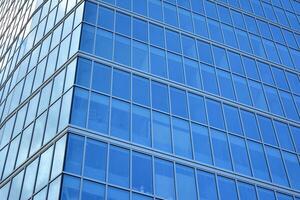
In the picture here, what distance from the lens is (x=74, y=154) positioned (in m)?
22.0

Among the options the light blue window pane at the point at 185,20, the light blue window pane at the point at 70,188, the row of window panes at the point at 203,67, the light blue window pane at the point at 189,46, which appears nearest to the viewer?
the light blue window pane at the point at 70,188

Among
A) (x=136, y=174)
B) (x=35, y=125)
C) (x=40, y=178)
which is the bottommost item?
(x=40, y=178)

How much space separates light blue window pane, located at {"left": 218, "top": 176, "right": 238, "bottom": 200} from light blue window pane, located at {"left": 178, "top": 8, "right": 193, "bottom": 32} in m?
9.80

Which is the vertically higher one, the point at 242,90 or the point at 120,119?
the point at 242,90

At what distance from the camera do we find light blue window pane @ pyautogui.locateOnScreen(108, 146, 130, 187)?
22188mm

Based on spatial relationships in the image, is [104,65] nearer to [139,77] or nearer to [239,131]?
[139,77]

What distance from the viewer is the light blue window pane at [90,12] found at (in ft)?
90.5

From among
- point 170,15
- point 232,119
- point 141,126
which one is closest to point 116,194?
point 141,126

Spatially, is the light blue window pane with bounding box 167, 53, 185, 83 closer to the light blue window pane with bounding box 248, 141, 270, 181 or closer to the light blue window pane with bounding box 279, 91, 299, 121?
the light blue window pane with bounding box 248, 141, 270, 181

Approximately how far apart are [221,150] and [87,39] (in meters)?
8.18

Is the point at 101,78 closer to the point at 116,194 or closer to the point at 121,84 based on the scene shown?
the point at 121,84

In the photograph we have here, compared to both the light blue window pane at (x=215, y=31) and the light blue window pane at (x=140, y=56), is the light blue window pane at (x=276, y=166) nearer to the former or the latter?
the light blue window pane at (x=140, y=56)

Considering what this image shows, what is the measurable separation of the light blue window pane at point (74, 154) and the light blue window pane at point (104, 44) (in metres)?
5.33

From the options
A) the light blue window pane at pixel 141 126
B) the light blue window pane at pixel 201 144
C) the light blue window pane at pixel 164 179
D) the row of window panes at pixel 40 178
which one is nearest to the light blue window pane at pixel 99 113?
the light blue window pane at pixel 141 126
